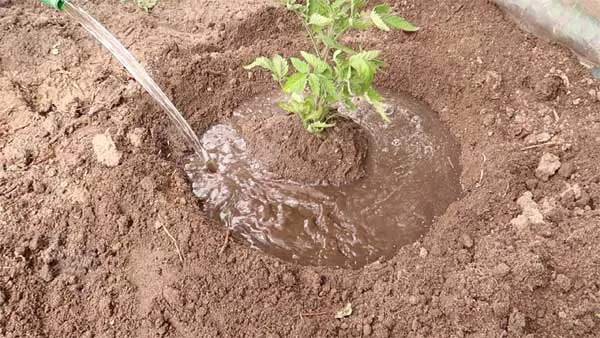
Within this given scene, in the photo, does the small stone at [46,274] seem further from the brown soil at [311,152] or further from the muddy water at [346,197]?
the brown soil at [311,152]

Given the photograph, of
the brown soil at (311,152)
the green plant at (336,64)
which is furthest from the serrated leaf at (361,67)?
the brown soil at (311,152)

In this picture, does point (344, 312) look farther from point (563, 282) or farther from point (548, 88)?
point (548, 88)

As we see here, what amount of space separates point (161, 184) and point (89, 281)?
55 cm

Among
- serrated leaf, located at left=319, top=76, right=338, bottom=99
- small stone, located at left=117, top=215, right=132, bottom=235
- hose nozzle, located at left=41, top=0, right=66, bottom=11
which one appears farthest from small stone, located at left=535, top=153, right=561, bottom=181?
hose nozzle, located at left=41, top=0, right=66, bottom=11

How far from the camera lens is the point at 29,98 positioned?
2650 mm

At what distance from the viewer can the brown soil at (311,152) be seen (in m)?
2.49

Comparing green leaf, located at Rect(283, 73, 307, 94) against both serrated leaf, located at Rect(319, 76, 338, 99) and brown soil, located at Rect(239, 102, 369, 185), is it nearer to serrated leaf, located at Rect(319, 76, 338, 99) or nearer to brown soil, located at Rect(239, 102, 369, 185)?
serrated leaf, located at Rect(319, 76, 338, 99)

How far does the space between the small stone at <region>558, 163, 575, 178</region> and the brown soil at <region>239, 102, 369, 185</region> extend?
945 millimetres

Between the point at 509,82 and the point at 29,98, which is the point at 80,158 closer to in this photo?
the point at 29,98

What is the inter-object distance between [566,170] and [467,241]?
653 millimetres

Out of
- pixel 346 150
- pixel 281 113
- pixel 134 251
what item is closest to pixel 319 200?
pixel 346 150

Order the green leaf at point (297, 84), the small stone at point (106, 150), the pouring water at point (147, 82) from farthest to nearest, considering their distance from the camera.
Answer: the pouring water at point (147, 82), the small stone at point (106, 150), the green leaf at point (297, 84)

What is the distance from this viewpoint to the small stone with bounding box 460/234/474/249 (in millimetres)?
2097

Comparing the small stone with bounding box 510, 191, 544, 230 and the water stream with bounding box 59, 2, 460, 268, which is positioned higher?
the small stone with bounding box 510, 191, 544, 230
